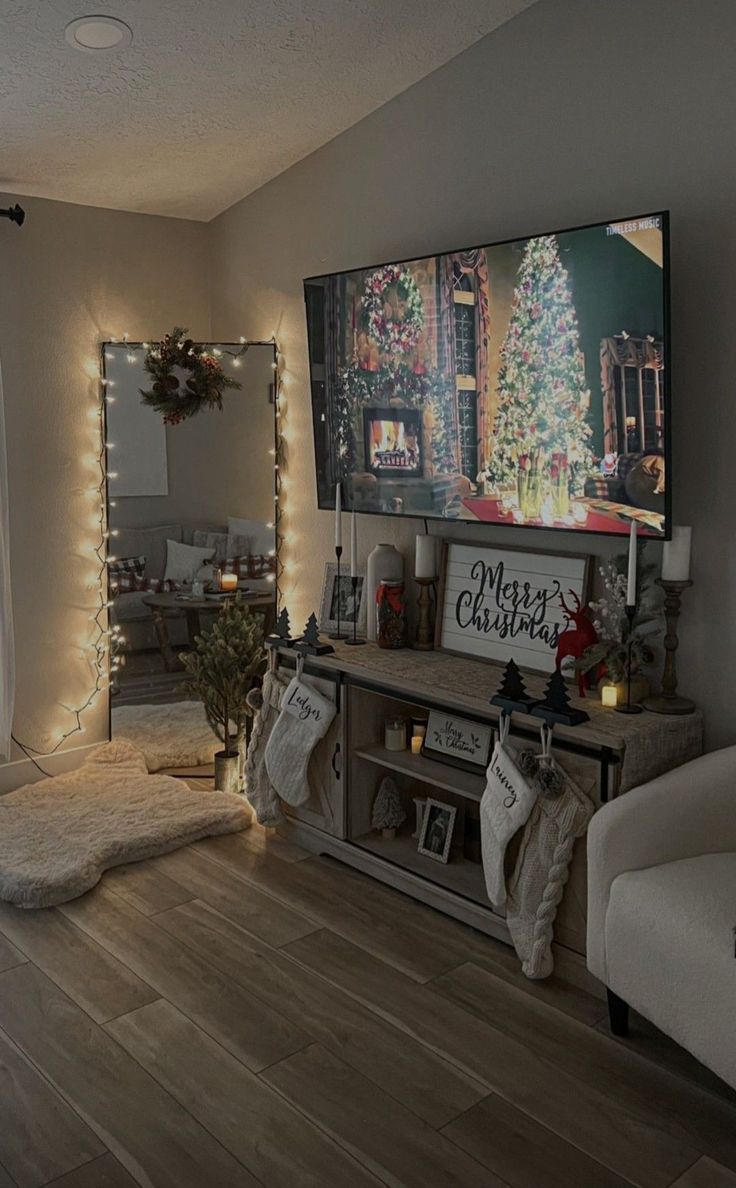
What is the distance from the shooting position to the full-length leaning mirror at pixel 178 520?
407 centimetres

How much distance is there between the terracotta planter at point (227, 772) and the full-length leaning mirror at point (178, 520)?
0.07 meters

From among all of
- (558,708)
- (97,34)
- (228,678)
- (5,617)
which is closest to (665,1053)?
(558,708)

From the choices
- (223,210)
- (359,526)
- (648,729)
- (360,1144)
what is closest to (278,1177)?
(360,1144)

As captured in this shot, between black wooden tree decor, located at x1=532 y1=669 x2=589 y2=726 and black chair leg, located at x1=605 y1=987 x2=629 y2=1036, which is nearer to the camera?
black chair leg, located at x1=605 y1=987 x2=629 y2=1036

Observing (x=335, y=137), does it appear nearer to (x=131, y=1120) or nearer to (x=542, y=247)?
(x=542, y=247)

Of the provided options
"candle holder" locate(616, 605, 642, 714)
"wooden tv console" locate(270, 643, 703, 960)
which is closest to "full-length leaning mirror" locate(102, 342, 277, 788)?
"wooden tv console" locate(270, 643, 703, 960)

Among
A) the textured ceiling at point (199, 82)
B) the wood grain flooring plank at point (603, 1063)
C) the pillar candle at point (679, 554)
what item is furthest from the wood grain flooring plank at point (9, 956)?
the textured ceiling at point (199, 82)

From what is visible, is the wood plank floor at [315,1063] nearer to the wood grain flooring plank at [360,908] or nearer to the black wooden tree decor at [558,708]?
the wood grain flooring plank at [360,908]

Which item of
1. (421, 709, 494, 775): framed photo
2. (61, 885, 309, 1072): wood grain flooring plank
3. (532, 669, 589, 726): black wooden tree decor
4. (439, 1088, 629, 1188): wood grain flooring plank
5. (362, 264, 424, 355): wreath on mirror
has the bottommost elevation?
(439, 1088, 629, 1188): wood grain flooring plank

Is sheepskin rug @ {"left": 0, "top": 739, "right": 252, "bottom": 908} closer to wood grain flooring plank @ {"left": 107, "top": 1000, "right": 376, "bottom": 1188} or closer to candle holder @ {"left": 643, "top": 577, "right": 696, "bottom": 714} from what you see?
wood grain flooring plank @ {"left": 107, "top": 1000, "right": 376, "bottom": 1188}

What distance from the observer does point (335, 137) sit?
146 inches

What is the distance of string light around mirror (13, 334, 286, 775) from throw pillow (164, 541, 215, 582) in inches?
9.0

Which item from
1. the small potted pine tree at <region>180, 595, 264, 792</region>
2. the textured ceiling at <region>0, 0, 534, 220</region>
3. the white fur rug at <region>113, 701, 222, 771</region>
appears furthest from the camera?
the white fur rug at <region>113, 701, 222, 771</region>

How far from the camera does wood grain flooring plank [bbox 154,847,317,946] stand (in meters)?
2.92
